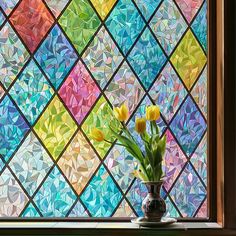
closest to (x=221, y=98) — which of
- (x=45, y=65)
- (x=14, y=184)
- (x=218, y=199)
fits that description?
(x=218, y=199)

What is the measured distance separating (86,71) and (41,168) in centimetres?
38

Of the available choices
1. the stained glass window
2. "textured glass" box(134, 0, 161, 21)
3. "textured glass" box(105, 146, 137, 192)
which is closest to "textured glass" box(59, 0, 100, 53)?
the stained glass window

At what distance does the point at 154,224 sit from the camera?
1.82 m

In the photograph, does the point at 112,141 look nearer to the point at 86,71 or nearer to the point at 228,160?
the point at 86,71

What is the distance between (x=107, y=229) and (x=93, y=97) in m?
0.47

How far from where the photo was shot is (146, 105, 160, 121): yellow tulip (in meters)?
1.93

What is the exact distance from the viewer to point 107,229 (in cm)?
187

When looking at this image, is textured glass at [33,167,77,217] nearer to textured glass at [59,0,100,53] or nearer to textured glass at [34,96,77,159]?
textured glass at [34,96,77,159]

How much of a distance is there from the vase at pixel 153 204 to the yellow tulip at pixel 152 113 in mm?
215

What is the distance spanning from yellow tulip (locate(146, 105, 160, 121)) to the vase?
0.21m

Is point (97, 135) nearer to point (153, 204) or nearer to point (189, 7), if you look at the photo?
point (153, 204)

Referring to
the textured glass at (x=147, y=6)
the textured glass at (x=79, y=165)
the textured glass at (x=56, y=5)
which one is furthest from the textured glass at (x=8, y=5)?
the textured glass at (x=79, y=165)

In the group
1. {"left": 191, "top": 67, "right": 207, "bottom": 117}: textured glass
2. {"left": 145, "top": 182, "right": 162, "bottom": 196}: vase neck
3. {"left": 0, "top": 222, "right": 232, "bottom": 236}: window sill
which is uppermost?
{"left": 191, "top": 67, "right": 207, "bottom": 117}: textured glass

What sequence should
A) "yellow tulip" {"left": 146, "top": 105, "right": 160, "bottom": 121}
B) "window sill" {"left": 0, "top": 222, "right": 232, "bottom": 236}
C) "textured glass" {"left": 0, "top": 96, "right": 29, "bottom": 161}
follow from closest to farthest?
"window sill" {"left": 0, "top": 222, "right": 232, "bottom": 236}
"yellow tulip" {"left": 146, "top": 105, "right": 160, "bottom": 121}
"textured glass" {"left": 0, "top": 96, "right": 29, "bottom": 161}
